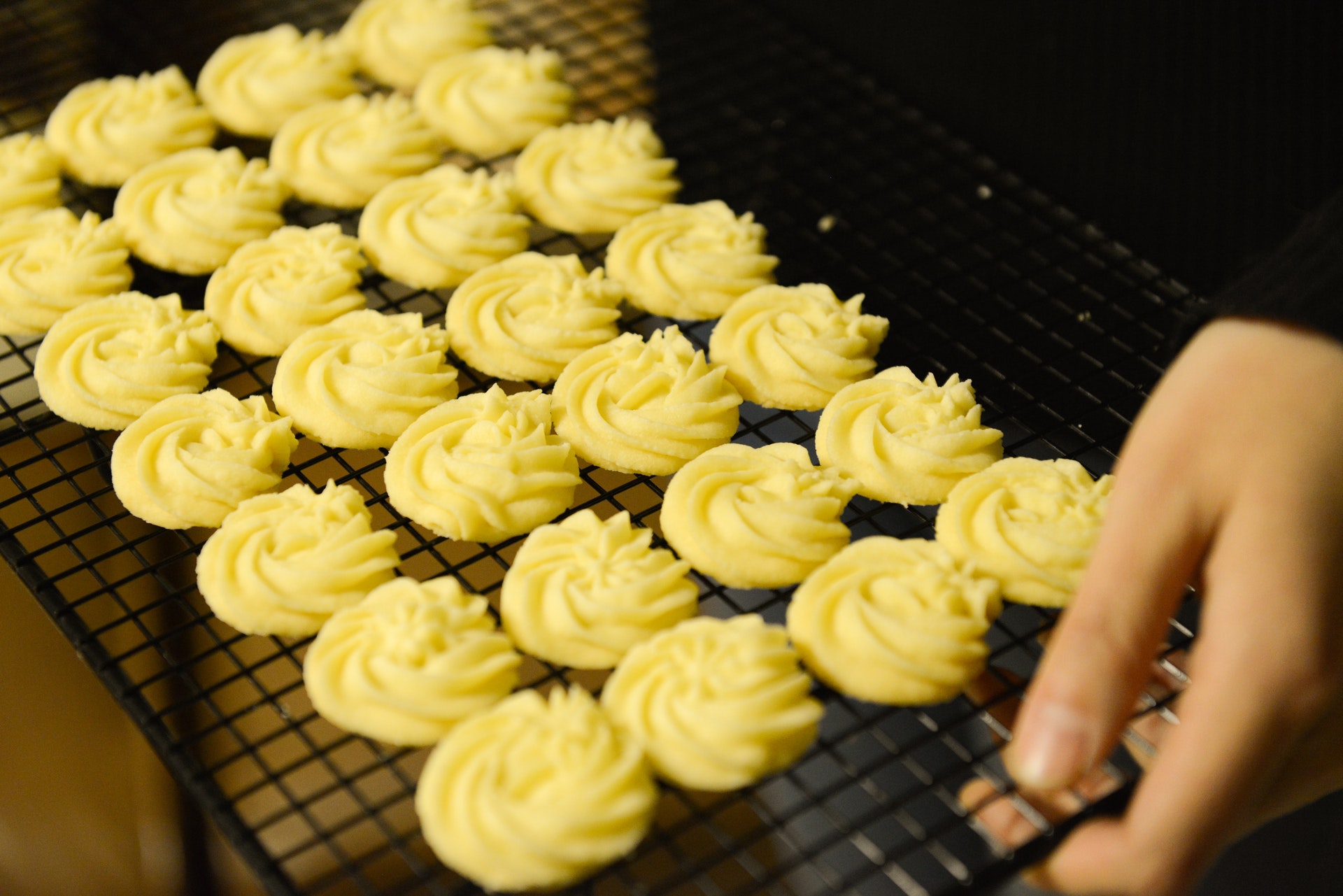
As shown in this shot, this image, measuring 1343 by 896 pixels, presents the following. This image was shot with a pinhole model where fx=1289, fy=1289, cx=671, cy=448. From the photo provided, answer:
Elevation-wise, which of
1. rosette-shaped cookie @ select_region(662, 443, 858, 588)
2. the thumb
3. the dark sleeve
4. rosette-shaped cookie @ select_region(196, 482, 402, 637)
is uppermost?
the dark sleeve

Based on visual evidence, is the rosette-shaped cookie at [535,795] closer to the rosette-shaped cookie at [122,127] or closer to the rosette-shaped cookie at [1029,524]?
the rosette-shaped cookie at [1029,524]

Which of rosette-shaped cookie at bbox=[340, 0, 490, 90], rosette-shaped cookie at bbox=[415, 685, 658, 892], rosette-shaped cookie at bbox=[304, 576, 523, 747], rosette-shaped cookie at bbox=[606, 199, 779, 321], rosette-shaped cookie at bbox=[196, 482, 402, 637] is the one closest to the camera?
rosette-shaped cookie at bbox=[415, 685, 658, 892]

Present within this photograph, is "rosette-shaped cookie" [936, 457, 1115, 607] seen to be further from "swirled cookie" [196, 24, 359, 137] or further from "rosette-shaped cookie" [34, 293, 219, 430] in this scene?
"swirled cookie" [196, 24, 359, 137]

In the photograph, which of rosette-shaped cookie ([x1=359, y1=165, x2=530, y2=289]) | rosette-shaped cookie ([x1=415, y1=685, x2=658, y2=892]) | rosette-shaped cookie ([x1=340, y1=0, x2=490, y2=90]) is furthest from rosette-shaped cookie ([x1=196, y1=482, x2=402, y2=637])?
rosette-shaped cookie ([x1=340, y1=0, x2=490, y2=90])

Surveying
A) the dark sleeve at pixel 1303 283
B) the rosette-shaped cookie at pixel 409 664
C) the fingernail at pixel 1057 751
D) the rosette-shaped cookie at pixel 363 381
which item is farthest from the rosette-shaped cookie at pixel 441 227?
the fingernail at pixel 1057 751

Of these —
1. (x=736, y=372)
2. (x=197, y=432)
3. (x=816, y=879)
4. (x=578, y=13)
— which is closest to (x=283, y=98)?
(x=578, y=13)

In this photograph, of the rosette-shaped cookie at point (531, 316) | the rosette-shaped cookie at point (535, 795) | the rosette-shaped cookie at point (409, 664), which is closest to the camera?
the rosette-shaped cookie at point (535, 795)
